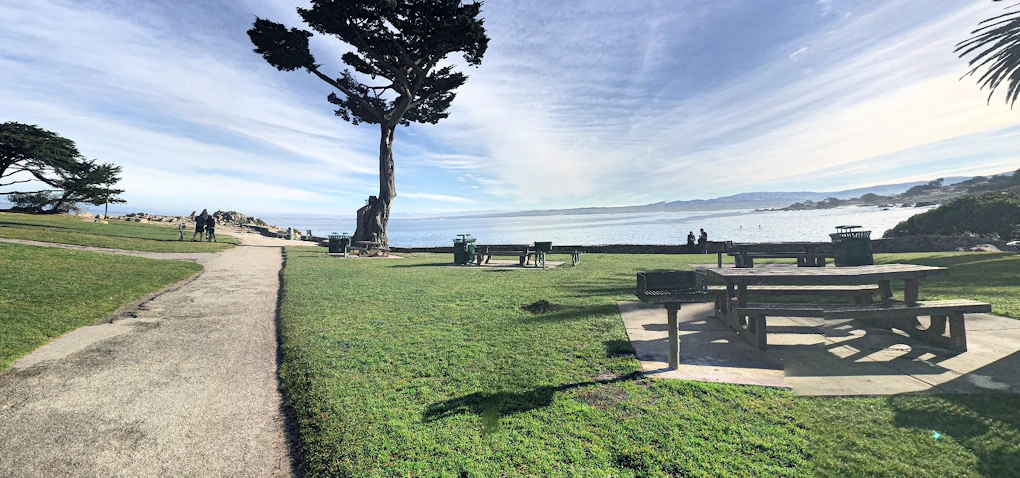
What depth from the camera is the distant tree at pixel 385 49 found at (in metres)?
22.3

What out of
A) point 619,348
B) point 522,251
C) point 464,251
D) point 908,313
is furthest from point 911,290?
point 464,251

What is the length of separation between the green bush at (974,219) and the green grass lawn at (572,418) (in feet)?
101

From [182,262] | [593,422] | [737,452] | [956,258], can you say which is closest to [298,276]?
[182,262]

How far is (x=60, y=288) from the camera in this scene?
28.1 feet

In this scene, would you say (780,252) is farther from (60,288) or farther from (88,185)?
(88,185)

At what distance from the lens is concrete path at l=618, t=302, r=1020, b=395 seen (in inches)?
154

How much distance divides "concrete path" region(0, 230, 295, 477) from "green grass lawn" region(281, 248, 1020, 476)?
405 mm

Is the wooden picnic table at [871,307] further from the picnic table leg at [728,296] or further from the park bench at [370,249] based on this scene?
the park bench at [370,249]

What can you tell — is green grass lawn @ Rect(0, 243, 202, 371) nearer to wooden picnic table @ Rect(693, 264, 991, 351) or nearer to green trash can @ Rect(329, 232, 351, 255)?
green trash can @ Rect(329, 232, 351, 255)

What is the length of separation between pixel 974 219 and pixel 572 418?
34.3 m

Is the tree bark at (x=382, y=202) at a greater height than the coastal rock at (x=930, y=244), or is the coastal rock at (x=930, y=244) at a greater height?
the tree bark at (x=382, y=202)

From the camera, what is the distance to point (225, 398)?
4180 mm

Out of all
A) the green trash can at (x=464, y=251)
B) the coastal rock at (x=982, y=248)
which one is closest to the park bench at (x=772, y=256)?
the green trash can at (x=464, y=251)

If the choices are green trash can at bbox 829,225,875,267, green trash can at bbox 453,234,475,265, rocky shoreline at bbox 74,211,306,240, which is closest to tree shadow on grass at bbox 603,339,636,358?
green trash can at bbox 829,225,875,267
